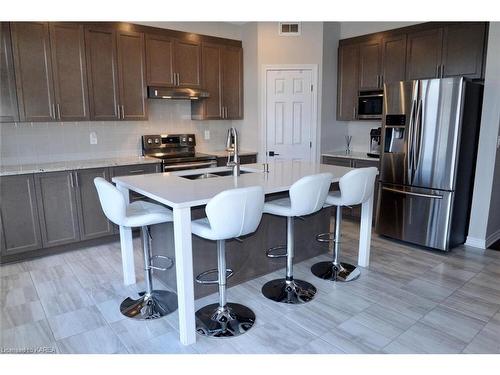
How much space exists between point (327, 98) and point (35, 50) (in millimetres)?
3674

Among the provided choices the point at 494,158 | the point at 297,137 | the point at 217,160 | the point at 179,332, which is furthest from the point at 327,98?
the point at 179,332

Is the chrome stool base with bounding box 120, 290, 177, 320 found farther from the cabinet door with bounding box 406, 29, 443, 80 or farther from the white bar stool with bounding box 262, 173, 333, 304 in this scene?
the cabinet door with bounding box 406, 29, 443, 80

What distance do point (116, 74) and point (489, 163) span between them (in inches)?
169

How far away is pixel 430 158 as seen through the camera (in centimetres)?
370

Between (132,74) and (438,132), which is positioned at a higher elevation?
(132,74)

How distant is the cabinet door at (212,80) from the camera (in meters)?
4.96

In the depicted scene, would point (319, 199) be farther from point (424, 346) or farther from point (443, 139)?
point (443, 139)

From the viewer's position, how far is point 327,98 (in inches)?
203

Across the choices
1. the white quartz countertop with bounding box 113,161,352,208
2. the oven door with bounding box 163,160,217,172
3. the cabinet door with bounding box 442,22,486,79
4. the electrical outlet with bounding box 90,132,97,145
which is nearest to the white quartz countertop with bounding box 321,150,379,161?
the cabinet door with bounding box 442,22,486,79

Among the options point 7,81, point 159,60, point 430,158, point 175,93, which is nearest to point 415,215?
point 430,158

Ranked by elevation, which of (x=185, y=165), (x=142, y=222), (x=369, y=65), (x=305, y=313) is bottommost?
(x=305, y=313)

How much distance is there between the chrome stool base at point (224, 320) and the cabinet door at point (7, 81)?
2835mm

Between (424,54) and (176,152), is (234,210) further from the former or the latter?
(424,54)
